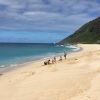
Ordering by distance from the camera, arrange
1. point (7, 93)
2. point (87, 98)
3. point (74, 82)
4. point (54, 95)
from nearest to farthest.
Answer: point (87, 98)
point (54, 95)
point (7, 93)
point (74, 82)

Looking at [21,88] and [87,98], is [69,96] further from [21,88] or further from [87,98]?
[21,88]

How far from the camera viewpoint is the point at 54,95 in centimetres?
1486

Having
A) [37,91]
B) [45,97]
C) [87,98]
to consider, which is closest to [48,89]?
[37,91]

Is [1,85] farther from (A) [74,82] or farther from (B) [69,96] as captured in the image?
(B) [69,96]

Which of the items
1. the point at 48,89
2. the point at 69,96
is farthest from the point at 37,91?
the point at 69,96

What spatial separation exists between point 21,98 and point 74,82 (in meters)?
4.46

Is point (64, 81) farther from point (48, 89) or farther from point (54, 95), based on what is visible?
point (54, 95)

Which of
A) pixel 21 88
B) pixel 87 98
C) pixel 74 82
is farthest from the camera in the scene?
pixel 74 82

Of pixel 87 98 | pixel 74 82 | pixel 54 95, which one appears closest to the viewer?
pixel 87 98

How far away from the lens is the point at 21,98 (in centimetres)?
1465

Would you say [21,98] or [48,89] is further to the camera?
[48,89]

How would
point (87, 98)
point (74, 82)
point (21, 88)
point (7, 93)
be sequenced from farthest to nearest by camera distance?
point (74, 82), point (21, 88), point (7, 93), point (87, 98)

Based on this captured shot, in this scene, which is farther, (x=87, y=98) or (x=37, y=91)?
(x=37, y=91)

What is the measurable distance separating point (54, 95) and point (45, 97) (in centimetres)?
50
